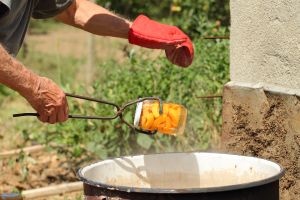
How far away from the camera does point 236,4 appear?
402 cm

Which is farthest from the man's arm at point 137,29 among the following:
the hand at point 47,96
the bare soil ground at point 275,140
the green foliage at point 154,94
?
the green foliage at point 154,94

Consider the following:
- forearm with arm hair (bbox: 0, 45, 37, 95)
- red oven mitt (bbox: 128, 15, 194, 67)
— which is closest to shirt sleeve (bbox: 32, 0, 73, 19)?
red oven mitt (bbox: 128, 15, 194, 67)

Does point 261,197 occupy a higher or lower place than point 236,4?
lower

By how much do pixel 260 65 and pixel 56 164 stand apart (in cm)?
274

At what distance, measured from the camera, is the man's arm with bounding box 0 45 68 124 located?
3219mm

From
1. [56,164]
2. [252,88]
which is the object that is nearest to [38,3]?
[252,88]

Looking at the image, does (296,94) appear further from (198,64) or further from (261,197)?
(198,64)

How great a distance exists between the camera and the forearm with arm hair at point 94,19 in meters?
4.12

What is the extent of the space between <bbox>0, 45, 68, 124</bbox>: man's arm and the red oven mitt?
74cm

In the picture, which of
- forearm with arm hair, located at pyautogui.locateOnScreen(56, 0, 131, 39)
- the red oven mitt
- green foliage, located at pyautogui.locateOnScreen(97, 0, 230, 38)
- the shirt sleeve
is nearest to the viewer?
the red oven mitt

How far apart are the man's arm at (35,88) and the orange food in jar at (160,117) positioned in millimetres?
342

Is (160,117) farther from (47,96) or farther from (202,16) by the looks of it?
(202,16)

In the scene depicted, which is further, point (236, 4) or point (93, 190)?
point (236, 4)

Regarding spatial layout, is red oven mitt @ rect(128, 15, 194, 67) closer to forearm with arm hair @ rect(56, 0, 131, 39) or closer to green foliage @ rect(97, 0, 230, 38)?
forearm with arm hair @ rect(56, 0, 131, 39)
